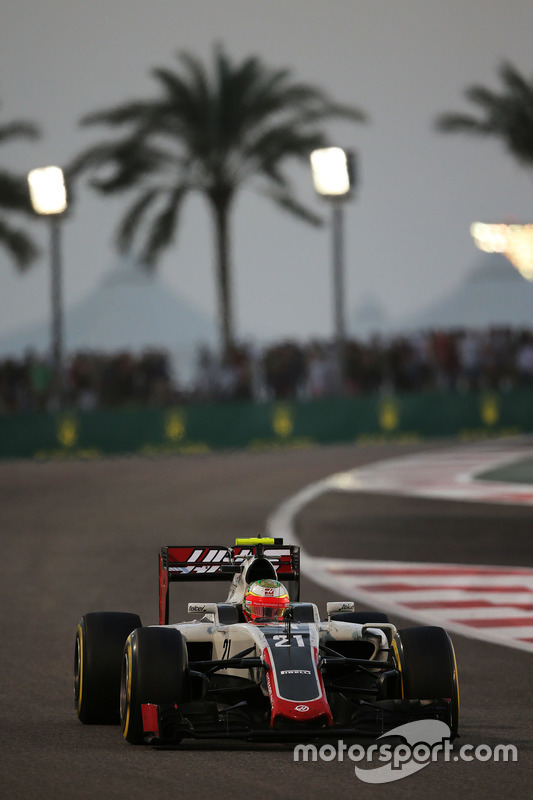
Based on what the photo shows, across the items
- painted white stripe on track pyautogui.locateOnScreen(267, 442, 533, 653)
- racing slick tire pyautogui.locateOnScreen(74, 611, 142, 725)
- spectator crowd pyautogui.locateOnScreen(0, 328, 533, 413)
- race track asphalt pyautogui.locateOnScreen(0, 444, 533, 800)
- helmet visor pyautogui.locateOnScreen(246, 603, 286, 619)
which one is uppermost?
spectator crowd pyautogui.locateOnScreen(0, 328, 533, 413)

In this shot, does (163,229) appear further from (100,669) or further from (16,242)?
(100,669)

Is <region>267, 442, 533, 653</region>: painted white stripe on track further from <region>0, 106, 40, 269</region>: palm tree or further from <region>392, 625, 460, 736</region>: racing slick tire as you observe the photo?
<region>0, 106, 40, 269</region>: palm tree

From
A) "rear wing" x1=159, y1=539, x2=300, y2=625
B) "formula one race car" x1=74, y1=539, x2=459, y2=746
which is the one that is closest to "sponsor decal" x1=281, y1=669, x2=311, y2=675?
"formula one race car" x1=74, y1=539, x2=459, y2=746

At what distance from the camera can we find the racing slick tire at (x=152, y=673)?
6871 mm

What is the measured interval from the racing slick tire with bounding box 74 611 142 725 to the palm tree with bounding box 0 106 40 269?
107ft

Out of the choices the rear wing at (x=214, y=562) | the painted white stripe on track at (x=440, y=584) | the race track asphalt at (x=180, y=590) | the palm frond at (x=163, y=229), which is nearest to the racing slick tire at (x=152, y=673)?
the race track asphalt at (x=180, y=590)

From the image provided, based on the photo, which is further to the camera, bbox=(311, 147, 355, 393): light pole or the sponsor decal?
bbox=(311, 147, 355, 393): light pole

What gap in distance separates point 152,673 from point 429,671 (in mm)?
1199

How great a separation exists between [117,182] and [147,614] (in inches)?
1171

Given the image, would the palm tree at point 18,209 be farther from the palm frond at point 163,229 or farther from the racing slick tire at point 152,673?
the racing slick tire at point 152,673

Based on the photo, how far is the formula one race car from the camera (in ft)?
22.2

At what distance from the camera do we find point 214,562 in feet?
27.1

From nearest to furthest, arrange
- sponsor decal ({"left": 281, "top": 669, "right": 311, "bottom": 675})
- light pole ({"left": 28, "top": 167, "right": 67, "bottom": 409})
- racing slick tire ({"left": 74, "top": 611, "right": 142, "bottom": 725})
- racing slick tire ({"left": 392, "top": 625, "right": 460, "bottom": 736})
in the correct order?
sponsor decal ({"left": 281, "top": 669, "right": 311, "bottom": 675}) → racing slick tire ({"left": 392, "top": 625, "right": 460, "bottom": 736}) → racing slick tire ({"left": 74, "top": 611, "right": 142, "bottom": 725}) → light pole ({"left": 28, "top": 167, "right": 67, "bottom": 409})

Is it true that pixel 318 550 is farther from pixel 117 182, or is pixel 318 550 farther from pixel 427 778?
pixel 117 182
